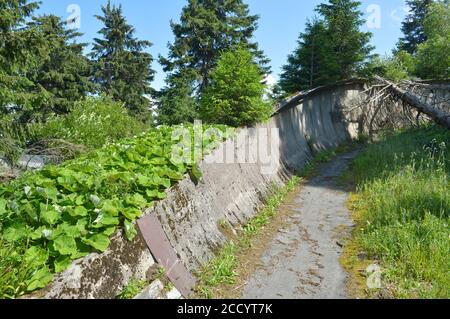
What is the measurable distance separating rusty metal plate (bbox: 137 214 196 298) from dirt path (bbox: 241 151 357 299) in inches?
31.9

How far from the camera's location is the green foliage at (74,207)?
3400 mm

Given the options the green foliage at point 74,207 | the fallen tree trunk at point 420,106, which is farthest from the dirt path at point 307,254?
the fallen tree trunk at point 420,106

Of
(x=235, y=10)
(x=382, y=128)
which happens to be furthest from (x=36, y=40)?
(x=235, y=10)

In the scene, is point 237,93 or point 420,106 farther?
point 420,106

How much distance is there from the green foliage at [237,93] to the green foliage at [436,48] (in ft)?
54.9

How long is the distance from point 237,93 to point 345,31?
14.4m

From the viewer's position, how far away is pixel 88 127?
38.9 ft

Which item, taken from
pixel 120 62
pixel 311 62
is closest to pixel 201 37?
pixel 120 62

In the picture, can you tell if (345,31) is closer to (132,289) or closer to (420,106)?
(420,106)

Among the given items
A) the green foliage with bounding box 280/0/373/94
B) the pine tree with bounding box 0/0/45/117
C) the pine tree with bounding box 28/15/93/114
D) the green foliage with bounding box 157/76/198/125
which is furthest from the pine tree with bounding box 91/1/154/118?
the pine tree with bounding box 0/0/45/117

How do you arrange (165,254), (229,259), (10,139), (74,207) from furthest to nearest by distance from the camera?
1. (10,139)
2. (229,259)
3. (165,254)
4. (74,207)

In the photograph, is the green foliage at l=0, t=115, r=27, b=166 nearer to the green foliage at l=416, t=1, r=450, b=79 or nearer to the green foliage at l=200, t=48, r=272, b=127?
the green foliage at l=200, t=48, r=272, b=127

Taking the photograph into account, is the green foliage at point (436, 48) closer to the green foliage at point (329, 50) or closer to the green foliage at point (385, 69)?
the green foliage at point (385, 69)

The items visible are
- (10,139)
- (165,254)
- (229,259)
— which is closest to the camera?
(165,254)
